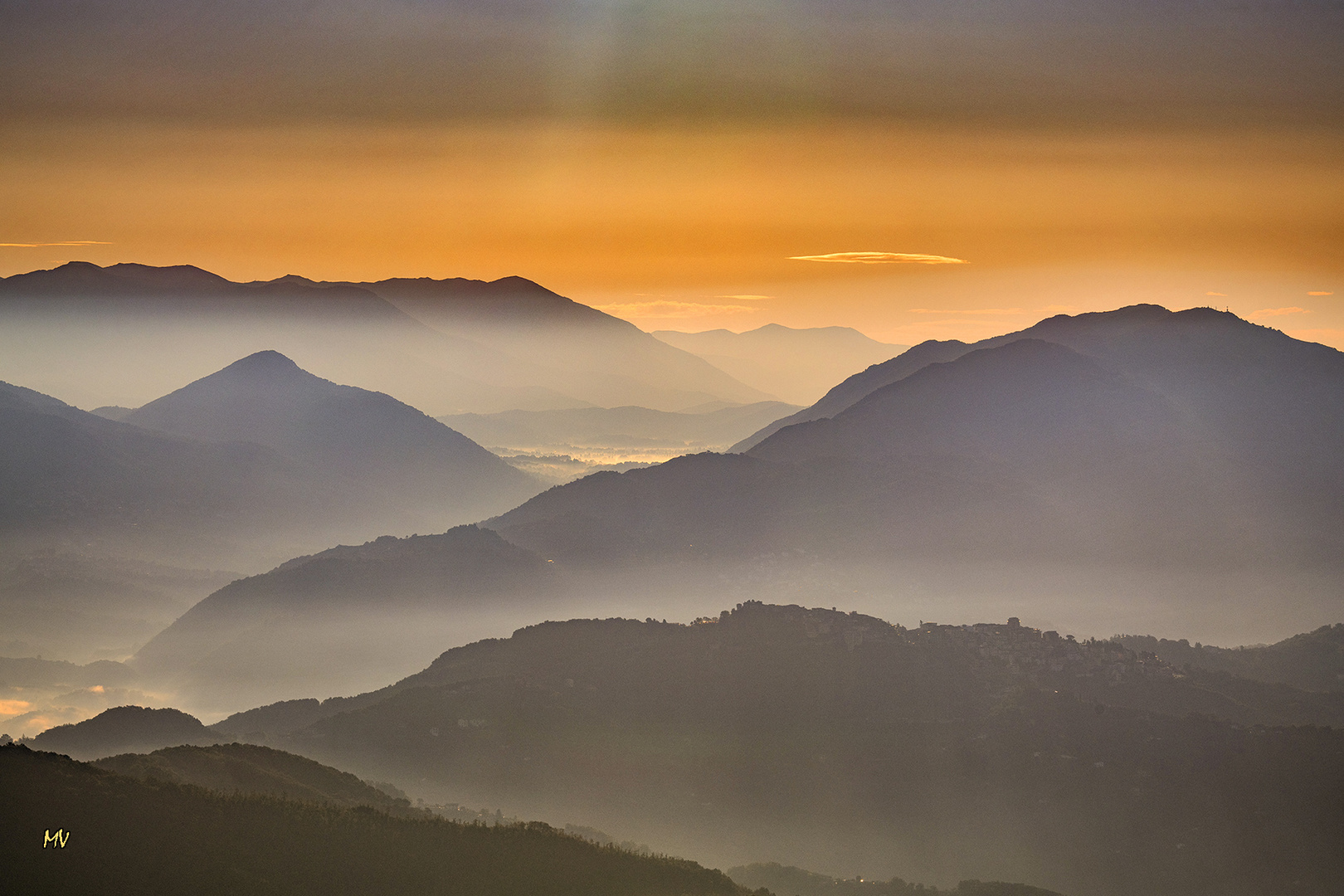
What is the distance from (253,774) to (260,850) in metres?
17.9

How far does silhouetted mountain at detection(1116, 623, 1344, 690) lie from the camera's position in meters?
159

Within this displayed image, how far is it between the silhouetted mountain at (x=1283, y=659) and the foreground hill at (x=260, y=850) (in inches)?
3960

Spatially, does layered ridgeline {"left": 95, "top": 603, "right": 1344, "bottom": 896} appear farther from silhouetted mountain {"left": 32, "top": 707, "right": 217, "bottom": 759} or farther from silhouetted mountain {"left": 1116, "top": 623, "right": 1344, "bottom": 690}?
silhouetted mountain {"left": 1116, "top": 623, "right": 1344, "bottom": 690}

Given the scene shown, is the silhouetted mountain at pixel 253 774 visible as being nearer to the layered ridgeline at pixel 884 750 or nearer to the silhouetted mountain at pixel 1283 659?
the layered ridgeline at pixel 884 750

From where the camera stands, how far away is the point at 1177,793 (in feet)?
368

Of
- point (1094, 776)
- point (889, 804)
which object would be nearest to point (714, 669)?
point (889, 804)

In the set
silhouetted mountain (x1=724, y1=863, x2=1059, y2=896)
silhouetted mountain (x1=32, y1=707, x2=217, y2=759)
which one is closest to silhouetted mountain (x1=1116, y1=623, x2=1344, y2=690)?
silhouetted mountain (x1=724, y1=863, x2=1059, y2=896)

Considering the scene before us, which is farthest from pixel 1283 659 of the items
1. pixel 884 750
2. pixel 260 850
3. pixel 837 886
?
pixel 260 850

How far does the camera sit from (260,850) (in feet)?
225

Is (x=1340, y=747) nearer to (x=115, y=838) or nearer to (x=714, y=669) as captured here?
(x=714, y=669)

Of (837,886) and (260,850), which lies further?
(837,886)

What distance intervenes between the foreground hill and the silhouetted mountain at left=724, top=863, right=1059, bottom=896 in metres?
14.1

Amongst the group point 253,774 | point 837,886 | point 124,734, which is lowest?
point 837,886

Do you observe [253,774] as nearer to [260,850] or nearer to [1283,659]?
[260,850]
